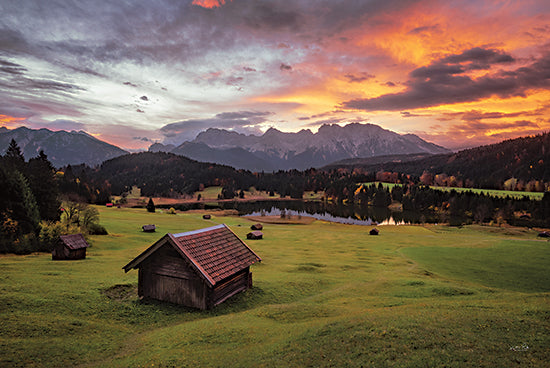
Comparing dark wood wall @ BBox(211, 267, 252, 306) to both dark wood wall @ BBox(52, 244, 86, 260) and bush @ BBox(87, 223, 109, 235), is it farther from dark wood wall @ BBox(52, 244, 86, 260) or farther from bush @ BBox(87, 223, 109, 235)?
bush @ BBox(87, 223, 109, 235)

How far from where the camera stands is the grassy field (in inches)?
438

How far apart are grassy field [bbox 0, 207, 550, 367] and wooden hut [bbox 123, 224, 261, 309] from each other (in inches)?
39.8

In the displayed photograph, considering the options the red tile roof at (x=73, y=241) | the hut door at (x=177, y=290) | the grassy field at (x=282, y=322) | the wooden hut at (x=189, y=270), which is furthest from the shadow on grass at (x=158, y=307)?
the red tile roof at (x=73, y=241)

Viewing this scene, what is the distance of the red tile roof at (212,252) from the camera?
20281 mm

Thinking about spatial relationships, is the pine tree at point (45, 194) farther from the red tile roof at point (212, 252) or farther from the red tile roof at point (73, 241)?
the red tile roof at point (212, 252)

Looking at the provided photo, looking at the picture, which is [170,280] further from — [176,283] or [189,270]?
[189,270]

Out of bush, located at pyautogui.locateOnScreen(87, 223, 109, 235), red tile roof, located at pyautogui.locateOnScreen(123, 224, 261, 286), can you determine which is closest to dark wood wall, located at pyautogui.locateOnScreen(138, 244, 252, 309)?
red tile roof, located at pyautogui.locateOnScreen(123, 224, 261, 286)

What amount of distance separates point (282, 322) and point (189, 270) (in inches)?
309

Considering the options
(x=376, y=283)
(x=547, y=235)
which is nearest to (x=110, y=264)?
(x=376, y=283)

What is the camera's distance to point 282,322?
1708 centimetres

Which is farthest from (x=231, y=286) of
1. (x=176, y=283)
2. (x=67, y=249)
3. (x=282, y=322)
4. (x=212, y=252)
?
(x=67, y=249)

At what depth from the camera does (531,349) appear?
10.5 metres

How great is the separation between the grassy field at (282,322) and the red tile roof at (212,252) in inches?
102

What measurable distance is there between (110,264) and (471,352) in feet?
115
